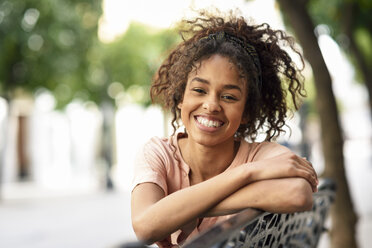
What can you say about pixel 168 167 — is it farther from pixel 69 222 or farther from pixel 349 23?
pixel 69 222

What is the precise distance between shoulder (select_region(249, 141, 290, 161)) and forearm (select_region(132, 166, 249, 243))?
383mm

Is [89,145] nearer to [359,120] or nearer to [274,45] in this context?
[274,45]

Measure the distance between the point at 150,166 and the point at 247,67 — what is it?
578mm

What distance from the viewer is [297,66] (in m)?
2.47

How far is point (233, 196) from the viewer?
173 cm

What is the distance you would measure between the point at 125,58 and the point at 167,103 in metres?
15.4

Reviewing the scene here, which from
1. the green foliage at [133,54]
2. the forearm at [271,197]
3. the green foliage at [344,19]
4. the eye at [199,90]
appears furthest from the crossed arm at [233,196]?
the green foliage at [133,54]

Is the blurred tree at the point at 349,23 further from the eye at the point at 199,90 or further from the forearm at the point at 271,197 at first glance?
the forearm at the point at 271,197

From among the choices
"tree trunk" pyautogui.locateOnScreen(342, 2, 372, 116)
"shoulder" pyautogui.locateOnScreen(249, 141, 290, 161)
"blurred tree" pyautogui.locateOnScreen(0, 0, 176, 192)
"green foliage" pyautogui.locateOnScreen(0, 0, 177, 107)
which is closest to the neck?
"shoulder" pyautogui.locateOnScreen(249, 141, 290, 161)

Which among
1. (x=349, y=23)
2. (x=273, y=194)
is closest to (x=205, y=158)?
(x=273, y=194)

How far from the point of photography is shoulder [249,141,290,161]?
207 centimetres

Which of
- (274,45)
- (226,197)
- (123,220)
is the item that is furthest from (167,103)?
(123,220)

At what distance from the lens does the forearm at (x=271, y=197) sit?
1.67 metres

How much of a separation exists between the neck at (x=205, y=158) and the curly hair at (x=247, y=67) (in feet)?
0.68
